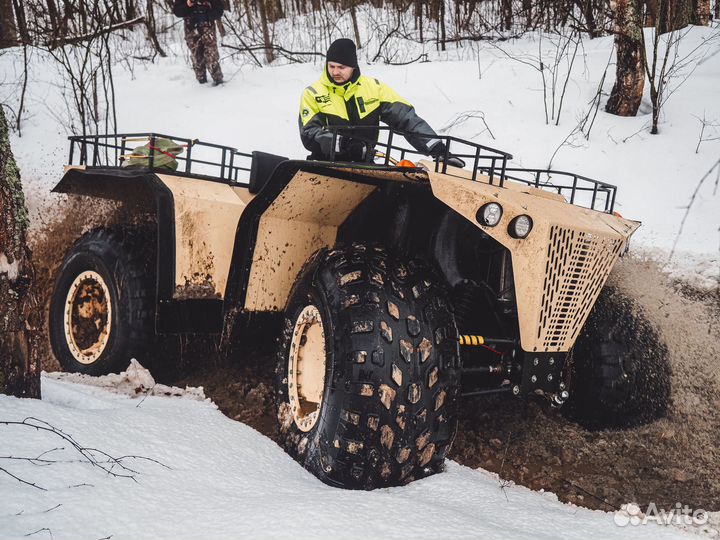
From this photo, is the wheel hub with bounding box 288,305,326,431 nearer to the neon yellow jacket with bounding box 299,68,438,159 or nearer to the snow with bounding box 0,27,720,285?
the neon yellow jacket with bounding box 299,68,438,159

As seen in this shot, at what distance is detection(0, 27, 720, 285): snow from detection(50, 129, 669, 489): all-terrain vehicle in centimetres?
283

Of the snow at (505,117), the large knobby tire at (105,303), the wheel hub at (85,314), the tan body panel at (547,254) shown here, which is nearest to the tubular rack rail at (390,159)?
the tan body panel at (547,254)

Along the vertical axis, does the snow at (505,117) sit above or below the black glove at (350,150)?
above

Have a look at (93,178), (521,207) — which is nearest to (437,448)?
Result: (521,207)

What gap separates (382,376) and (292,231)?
46.4 inches

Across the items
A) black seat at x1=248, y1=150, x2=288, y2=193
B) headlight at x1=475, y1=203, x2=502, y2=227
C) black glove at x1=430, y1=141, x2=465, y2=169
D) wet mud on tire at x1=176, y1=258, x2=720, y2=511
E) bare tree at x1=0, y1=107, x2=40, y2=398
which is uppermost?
black glove at x1=430, y1=141, x2=465, y2=169

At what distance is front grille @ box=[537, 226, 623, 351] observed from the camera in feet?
8.10

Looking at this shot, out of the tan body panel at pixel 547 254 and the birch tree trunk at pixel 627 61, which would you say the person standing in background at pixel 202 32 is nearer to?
the birch tree trunk at pixel 627 61

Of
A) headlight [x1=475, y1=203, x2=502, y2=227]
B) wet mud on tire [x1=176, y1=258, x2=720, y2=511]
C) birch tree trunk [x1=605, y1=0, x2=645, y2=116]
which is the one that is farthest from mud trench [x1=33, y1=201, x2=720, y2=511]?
birch tree trunk [x1=605, y1=0, x2=645, y2=116]

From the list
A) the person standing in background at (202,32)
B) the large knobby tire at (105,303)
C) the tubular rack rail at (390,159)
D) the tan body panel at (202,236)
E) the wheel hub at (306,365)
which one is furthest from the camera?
the person standing in background at (202,32)

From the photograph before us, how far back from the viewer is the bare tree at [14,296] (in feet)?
8.45

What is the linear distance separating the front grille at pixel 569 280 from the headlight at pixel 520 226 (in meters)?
0.11

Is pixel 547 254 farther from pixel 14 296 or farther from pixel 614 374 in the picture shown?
pixel 14 296

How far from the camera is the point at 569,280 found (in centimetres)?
255
